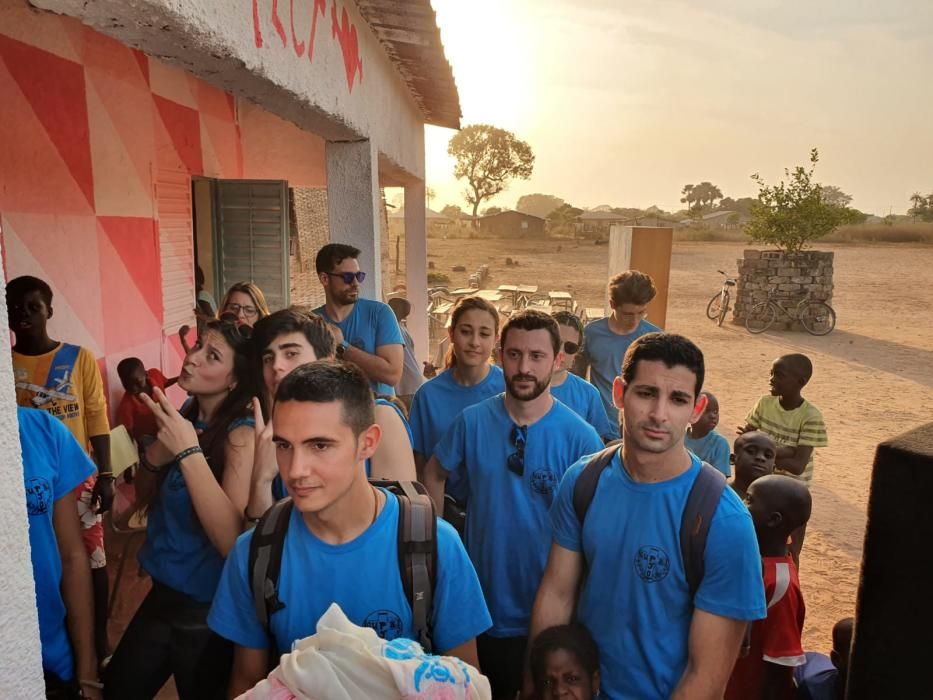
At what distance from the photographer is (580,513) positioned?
1.99 meters

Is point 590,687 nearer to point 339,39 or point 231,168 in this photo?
point 339,39

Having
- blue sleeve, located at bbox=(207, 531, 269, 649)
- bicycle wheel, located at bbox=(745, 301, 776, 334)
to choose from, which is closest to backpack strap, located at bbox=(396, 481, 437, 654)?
blue sleeve, located at bbox=(207, 531, 269, 649)

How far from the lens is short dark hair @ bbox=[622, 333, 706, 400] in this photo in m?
1.99

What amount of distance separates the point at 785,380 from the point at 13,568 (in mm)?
4070

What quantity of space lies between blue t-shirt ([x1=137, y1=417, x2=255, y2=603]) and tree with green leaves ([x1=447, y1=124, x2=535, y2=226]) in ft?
165

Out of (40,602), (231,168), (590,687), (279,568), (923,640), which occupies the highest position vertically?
(231,168)

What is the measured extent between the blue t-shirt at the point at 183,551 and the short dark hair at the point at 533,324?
1.14m

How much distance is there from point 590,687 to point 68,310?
398 centimetres

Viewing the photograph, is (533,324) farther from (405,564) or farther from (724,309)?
(724,309)

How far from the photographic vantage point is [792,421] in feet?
13.6

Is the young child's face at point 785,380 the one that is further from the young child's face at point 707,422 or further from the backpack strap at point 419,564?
the backpack strap at point 419,564

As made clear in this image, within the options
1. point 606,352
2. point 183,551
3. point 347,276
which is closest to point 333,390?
point 183,551

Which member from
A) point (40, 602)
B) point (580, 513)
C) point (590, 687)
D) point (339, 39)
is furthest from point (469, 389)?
point (339, 39)

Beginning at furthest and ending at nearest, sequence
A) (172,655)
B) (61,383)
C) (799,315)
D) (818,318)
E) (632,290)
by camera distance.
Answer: (799,315) < (818,318) < (632,290) < (61,383) < (172,655)
